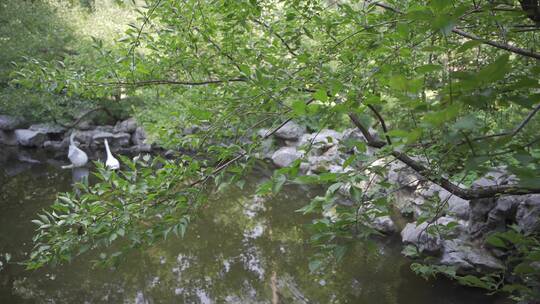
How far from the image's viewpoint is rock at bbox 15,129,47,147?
13.4 metres

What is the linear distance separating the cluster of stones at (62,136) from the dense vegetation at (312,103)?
1138 cm

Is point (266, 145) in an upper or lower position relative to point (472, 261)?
lower

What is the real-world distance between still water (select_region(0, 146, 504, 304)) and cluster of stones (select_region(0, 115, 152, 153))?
6385 mm

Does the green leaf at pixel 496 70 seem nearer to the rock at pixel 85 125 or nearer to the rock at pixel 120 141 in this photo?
the rock at pixel 120 141

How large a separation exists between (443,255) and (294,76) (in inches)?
166

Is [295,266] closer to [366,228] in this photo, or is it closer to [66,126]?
[366,228]

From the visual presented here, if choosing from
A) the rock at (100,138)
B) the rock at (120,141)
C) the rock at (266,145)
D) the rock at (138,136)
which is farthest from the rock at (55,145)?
the rock at (266,145)

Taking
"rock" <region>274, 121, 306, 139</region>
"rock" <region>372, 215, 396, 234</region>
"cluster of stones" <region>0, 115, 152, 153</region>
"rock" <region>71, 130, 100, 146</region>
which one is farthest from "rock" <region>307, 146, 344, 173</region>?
"rock" <region>71, 130, 100, 146</region>

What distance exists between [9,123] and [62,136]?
1.70 metres

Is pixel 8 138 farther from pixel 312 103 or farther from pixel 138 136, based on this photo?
pixel 312 103

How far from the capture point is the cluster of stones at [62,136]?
529 inches

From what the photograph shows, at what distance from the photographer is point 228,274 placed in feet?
18.5

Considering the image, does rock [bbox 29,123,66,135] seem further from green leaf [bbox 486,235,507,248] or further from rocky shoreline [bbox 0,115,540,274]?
green leaf [bbox 486,235,507,248]

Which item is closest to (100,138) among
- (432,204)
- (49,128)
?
(49,128)
